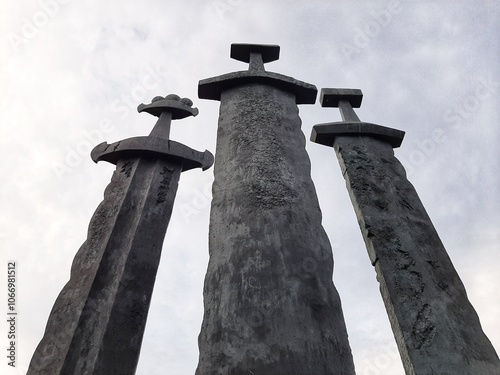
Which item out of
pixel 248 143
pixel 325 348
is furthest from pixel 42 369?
pixel 248 143

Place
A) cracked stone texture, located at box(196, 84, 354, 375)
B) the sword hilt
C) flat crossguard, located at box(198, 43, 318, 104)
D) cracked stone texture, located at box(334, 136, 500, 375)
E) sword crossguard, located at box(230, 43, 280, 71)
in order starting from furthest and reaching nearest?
sword crossguard, located at box(230, 43, 280, 71) → the sword hilt → flat crossguard, located at box(198, 43, 318, 104) → cracked stone texture, located at box(334, 136, 500, 375) → cracked stone texture, located at box(196, 84, 354, 375)

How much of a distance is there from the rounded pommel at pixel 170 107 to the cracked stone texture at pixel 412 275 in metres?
2.39

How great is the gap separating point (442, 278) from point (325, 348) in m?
1.54

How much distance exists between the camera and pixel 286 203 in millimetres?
3139

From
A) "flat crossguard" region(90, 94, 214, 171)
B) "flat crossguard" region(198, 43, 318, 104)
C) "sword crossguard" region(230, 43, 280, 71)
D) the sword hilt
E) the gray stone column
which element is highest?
"sword crossguard" region(230, 43, 280, 71)

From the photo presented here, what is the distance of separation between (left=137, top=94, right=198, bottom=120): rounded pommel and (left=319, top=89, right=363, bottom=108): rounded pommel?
1.95 m

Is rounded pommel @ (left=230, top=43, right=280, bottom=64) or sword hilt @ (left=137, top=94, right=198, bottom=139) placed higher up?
rounded pommel @ (left=230, top=43, right=280, bottom=64)

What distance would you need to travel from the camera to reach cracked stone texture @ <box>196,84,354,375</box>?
2.27 m

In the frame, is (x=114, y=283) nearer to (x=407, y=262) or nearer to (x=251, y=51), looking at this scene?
(x=407, y=262)

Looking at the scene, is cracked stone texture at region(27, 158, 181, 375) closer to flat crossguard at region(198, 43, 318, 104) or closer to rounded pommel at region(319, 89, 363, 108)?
flat crossguard at region(198, 43, 318, 104)

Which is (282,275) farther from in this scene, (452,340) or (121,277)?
(121,277)

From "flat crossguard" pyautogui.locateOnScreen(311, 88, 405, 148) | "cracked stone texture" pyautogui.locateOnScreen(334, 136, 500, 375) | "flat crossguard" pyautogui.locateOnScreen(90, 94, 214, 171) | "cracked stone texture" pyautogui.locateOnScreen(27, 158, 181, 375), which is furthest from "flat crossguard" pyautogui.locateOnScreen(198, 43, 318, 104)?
"cracked stone texture" pyautogui.locateOnScreen(27, 158, 181, 375)

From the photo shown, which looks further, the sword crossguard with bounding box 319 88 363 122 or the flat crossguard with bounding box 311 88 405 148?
the sword crossguard with bounding box 319 88 363 122

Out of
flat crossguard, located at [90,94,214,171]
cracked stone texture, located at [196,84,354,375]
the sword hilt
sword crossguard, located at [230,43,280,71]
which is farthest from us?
sword crossguard, located at [230,43,280,71]
